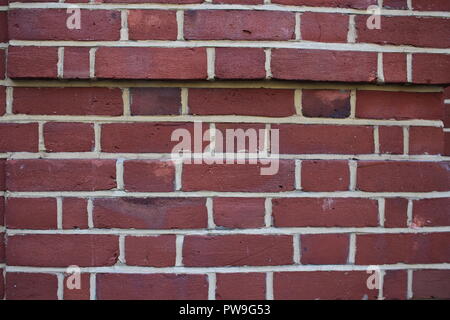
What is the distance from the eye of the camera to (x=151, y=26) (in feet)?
3.57

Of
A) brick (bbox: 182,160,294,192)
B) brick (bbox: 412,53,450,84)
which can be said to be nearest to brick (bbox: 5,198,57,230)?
brick (bbox: 182,160,294,192)

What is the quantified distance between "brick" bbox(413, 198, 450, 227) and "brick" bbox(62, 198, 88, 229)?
871 mm

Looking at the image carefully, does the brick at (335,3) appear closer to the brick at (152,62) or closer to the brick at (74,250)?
the brick at (152,62)

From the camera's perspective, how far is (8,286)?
3.65 ft

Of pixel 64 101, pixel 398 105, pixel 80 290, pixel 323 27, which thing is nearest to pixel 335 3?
pixel 323 27

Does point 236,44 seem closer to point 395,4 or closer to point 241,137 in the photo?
point 241,137

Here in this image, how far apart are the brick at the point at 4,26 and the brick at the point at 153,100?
362 mm

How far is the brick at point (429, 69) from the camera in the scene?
3.67 feet

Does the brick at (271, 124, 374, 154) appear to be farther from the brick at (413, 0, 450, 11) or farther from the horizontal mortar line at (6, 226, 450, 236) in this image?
the brick at (413, 0, 450, 11)

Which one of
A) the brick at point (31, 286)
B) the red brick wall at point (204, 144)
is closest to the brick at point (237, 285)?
the red brick wall at point (204, 144)

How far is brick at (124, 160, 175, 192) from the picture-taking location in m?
1.10

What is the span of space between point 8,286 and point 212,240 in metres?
0.54

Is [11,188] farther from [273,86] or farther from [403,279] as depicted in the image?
[403,279]

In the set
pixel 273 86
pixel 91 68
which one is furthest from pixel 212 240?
pixel 91 68
